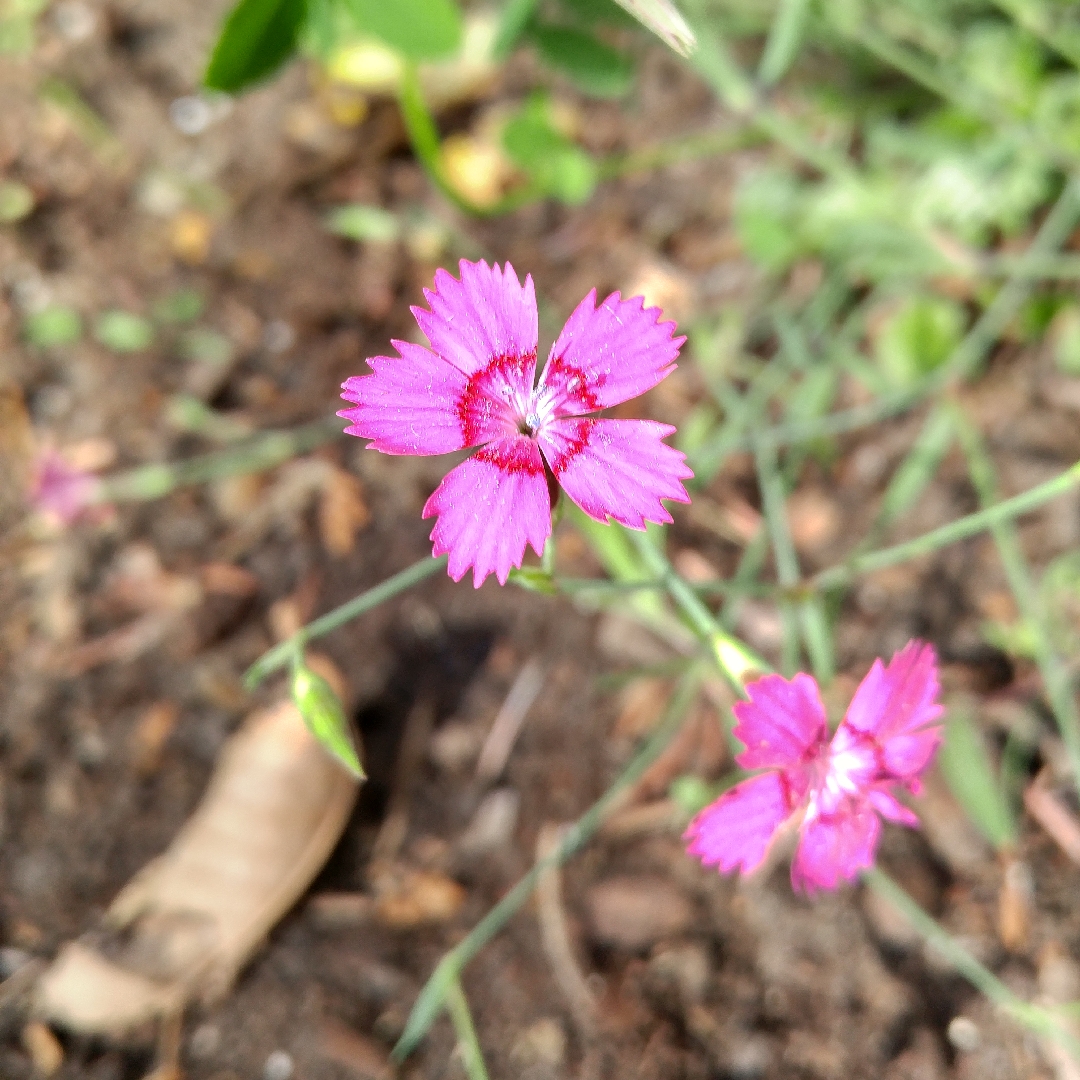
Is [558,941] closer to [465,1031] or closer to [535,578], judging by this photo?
[465,1031]

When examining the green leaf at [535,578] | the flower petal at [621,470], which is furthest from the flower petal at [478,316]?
the green leaf at [535,578]

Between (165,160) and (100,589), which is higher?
(165,160)

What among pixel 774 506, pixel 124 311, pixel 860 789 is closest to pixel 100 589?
pixel 124 311

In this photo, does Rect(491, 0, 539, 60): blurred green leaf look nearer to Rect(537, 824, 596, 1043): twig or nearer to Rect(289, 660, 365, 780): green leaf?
Rect(289, 660, 365, 780): green leaf

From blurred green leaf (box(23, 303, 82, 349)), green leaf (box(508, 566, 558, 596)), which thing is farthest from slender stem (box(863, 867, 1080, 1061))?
blurred green leaf (box(23, 303, 82, 349))

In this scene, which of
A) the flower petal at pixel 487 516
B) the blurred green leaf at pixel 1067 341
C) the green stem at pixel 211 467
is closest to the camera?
the flower petal at pixel 487 516

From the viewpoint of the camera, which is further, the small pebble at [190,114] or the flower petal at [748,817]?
the small pebble at [190,114]

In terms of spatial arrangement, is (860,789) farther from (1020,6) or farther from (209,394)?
(209,394)

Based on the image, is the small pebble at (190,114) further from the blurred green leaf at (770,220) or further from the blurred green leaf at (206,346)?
the blurred green leaf at (770,220)
